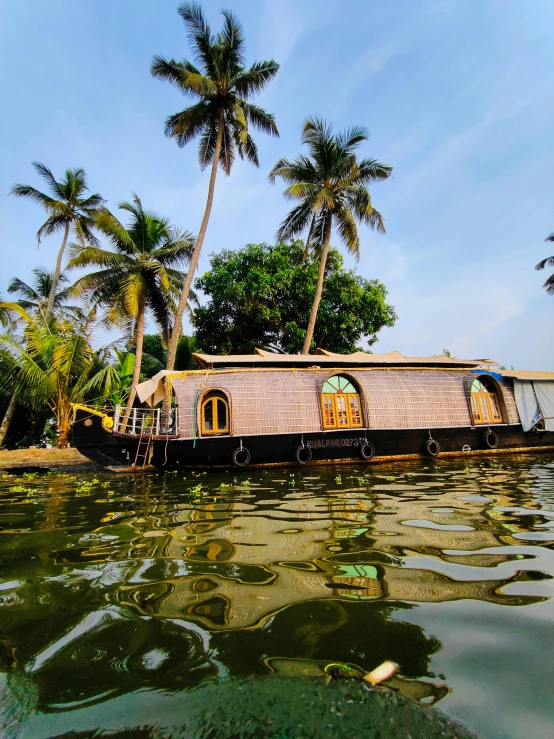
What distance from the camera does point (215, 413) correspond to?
904cm

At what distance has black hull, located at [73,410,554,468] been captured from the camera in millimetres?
8688

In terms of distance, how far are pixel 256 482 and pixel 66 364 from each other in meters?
11.6

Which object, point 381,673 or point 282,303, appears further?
point 282,303

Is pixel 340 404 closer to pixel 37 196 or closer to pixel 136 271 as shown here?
pixel 136 271

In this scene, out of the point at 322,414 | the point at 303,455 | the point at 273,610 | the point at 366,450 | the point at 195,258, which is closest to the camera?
the point at 273,610

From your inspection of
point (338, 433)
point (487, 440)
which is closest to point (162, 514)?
point (338, 433)

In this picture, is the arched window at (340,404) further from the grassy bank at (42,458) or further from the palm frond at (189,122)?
the palm frond at (189,122)

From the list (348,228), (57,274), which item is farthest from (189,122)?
(57,274)

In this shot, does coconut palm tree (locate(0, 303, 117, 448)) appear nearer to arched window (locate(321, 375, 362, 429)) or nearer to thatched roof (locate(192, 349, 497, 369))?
thatched roof (locate(192, 349, 497, 369))

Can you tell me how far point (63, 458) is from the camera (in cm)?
1380

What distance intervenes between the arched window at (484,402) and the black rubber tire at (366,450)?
138 inches

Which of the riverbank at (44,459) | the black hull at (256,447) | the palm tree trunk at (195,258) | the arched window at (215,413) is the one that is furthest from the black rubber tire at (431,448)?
the riverbank at (44,459)

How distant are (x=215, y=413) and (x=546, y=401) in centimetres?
990

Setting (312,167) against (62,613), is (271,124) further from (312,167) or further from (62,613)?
(62,613)
